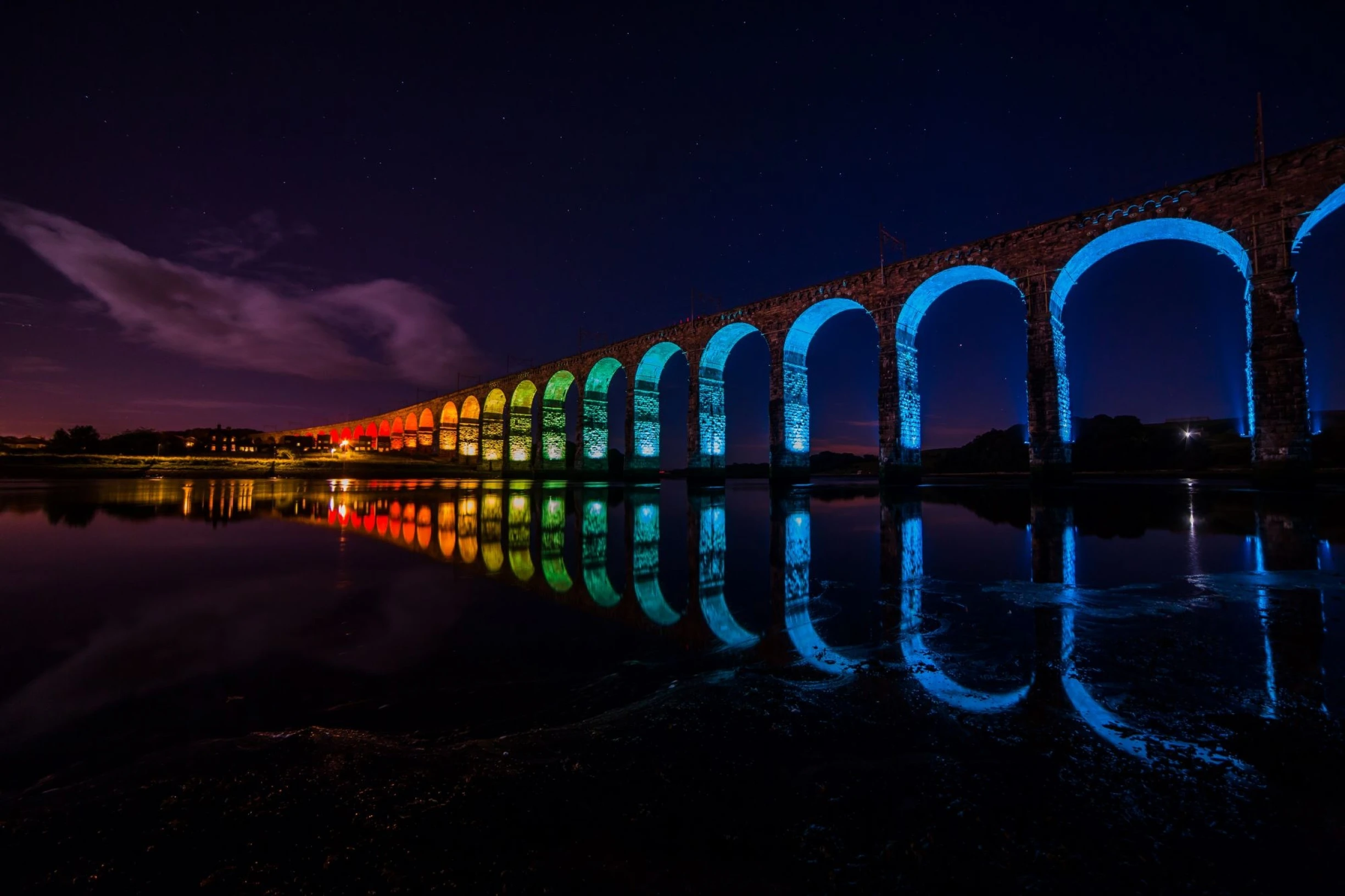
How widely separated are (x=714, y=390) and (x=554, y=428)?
1715 cm

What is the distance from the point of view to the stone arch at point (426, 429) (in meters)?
56.7

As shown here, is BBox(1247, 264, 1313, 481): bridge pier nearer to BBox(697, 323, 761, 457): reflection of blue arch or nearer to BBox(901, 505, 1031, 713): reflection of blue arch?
BBox(901, 505, 1031, 713): reflection of blue arch

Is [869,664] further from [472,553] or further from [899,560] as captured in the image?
[472,553]

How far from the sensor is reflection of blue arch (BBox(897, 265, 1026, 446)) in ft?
65.1

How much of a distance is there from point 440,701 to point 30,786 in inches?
42.5

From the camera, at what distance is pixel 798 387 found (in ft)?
79.8

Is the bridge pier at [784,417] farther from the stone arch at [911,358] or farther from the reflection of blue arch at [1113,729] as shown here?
the reflection of blue arch at [1113,729]

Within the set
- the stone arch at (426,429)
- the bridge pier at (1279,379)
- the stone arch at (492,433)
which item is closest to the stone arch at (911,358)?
the bridge pier at (1279,379)

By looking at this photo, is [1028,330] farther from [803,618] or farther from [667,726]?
[667,726]

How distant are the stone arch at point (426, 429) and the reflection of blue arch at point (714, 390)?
39.1 meters

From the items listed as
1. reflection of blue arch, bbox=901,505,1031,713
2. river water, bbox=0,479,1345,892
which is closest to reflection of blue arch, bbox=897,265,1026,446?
river water, bbox=0,479,1345,892

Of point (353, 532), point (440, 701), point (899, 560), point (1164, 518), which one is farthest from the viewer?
point (1164, 518)

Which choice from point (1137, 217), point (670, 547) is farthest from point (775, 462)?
point (670, 547)

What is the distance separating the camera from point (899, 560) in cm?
548
